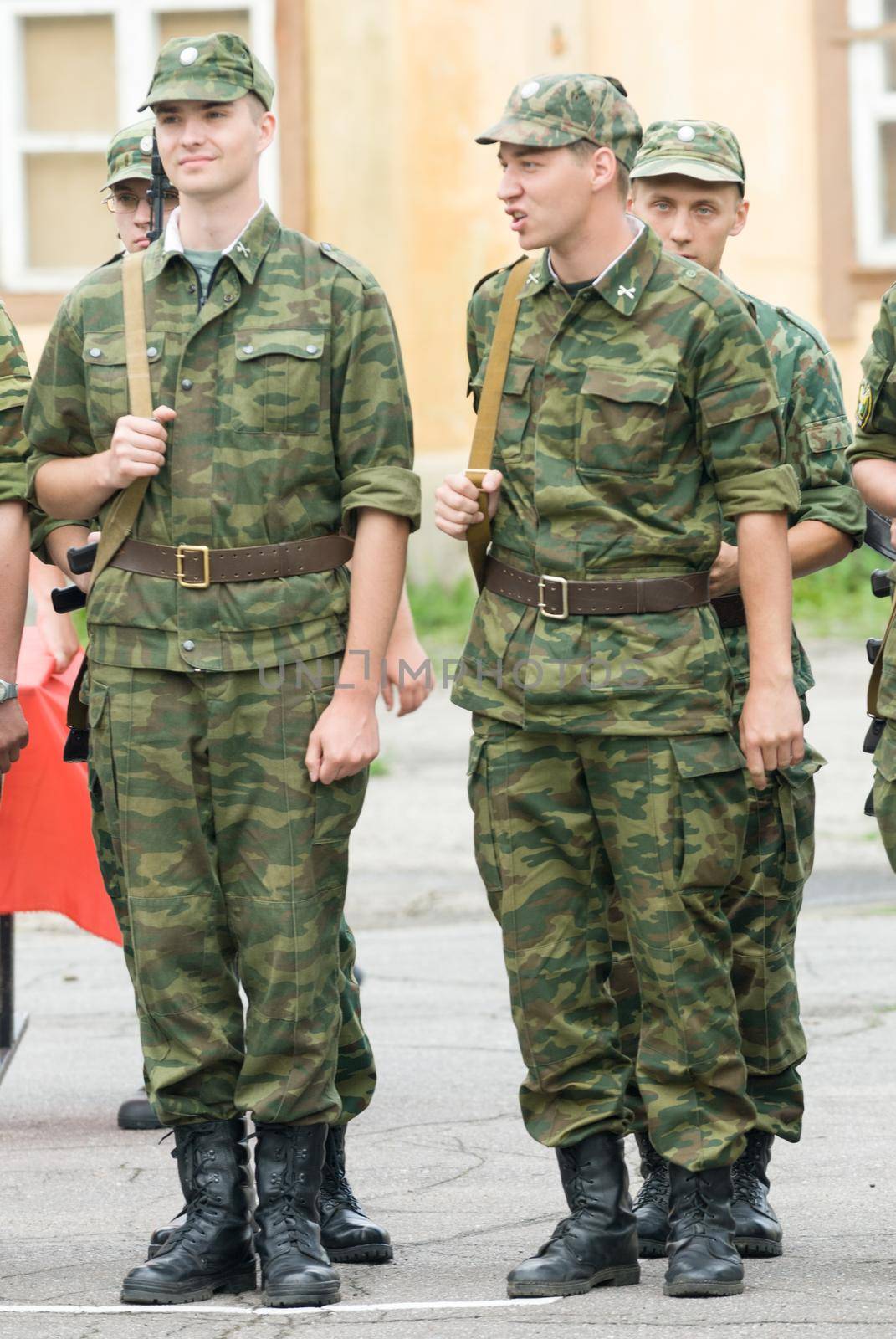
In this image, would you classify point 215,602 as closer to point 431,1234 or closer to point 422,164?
point 431,1234

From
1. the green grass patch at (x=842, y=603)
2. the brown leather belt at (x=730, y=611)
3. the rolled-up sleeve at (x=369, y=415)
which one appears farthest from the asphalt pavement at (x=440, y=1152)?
the green grass patch at (x=842, y=603)

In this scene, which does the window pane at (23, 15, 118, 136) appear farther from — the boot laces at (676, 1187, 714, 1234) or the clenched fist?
the boot laces at (676, 1187, 714, 1234)

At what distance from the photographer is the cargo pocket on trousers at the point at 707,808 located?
427cm

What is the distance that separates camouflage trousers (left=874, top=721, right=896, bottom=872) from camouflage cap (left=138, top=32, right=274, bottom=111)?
168 cm

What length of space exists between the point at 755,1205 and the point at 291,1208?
0.95 m

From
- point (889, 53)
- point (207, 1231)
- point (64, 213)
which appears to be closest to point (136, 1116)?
point (207, 1231)

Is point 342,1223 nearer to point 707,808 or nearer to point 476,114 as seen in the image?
point 707,808

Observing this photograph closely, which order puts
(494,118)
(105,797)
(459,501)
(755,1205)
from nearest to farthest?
(459,501)
(105,797)
(755,1205)
(494,118)

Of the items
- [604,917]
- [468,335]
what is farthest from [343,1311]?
[468,335]

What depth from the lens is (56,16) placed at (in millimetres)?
14500

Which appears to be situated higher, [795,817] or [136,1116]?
[795,817]

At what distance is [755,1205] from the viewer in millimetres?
4602

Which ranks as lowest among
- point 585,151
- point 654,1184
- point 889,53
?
point 654,1184

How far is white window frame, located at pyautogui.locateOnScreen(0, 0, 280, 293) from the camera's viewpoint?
14305mm
